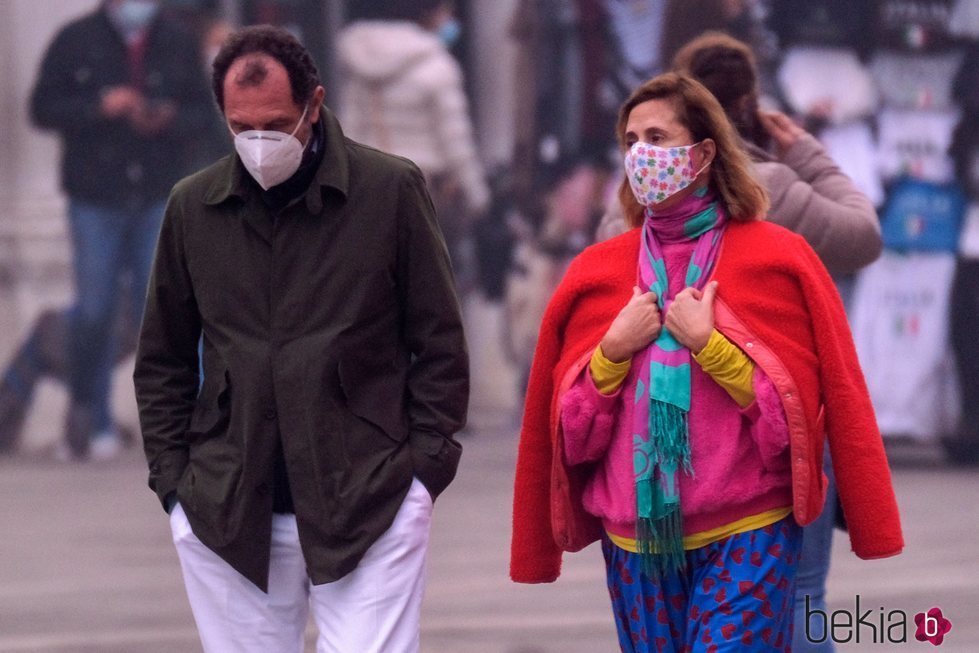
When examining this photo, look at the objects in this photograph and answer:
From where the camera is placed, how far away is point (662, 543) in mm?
3676

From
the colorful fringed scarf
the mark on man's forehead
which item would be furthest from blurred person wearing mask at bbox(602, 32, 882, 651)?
the mark on man's forehead

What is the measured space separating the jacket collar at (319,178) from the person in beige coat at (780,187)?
1.02 m

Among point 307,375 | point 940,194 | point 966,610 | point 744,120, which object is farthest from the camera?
point 940,194

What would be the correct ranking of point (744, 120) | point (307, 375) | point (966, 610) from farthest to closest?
1. point (966, 610)
2. point (744, 120)
3. point (307, 375)

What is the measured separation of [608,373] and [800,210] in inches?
40.5

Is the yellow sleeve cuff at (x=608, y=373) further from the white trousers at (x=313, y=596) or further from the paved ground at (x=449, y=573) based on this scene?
the paved ground at (x=449, y=573)

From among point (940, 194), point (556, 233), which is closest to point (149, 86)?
point (556, 233)

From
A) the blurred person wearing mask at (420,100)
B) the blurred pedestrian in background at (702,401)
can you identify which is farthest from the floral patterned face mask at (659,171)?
the blurred person wearing mask at (420,100)

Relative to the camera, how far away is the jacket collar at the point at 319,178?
3674 mm

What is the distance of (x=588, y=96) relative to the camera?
11648mm

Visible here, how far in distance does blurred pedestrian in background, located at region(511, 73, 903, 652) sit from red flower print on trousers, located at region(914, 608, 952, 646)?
266cm

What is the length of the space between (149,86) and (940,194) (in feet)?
16.8

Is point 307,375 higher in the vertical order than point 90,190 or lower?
higher

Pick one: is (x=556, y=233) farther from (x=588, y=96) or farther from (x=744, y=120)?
(x=744, y=120)
